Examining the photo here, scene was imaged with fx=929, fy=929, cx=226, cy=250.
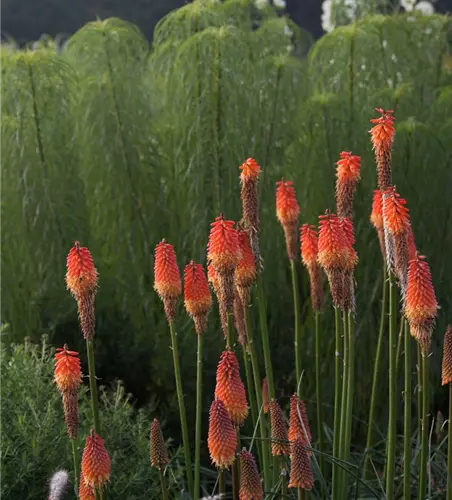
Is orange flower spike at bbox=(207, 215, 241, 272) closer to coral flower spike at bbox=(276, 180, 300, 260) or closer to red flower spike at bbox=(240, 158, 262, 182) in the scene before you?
red flower spike at bbox=(240, 158, 262, 182)

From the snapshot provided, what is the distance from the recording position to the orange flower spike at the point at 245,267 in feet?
10.0

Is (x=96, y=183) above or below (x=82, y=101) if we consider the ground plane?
below

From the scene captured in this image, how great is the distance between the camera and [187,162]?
4934 mm

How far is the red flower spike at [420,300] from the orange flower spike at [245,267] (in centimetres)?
60

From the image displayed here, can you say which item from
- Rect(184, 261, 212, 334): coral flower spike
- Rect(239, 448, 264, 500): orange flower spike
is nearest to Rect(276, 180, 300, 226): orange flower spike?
Rect(184, 261, 212, 334): coral flower spike

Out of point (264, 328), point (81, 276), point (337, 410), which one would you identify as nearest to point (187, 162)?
point (264, 328)

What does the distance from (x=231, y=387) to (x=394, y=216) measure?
0.69m

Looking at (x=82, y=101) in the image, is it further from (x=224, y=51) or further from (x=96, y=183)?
(x=224, y=51)

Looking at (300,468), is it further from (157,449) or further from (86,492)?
(86,492)

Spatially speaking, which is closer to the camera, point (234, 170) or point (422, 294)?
point (422, 294)

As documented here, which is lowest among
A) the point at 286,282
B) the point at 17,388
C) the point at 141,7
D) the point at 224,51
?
the point at 17,388

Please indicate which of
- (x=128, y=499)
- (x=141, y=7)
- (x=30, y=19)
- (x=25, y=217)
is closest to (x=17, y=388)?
(x=128, y=499)

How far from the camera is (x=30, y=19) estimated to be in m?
13.5

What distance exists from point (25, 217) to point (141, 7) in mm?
8099
